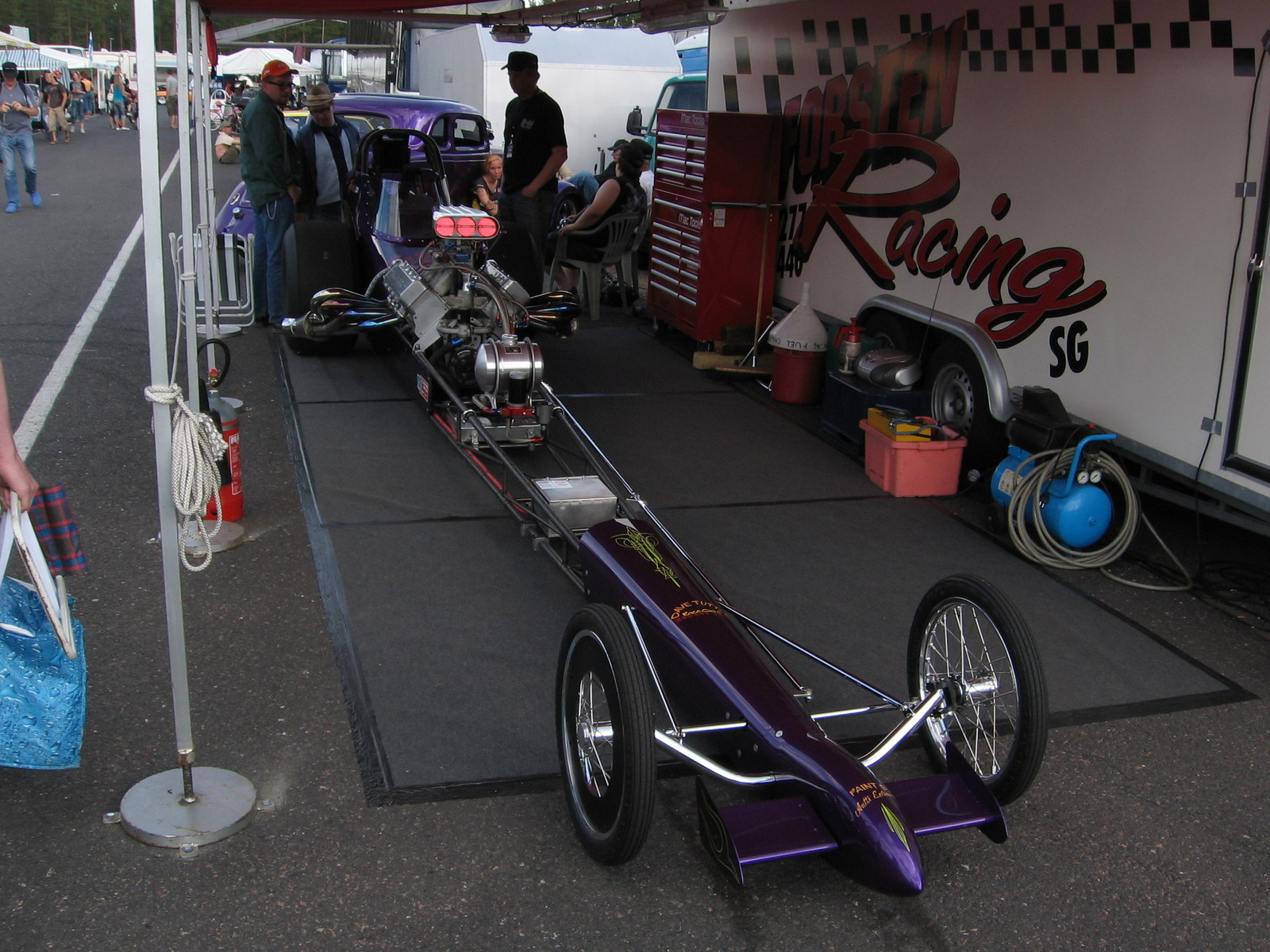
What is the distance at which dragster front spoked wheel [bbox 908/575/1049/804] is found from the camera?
2914mm

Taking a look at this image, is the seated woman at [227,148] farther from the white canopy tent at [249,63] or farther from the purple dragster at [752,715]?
the purple dragster at [752,715]

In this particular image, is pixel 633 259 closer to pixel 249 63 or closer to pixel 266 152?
pixel 266 152

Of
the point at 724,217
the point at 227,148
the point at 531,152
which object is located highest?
the point at 227,148

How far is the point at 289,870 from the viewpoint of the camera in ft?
9.34

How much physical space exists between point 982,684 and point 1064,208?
3311 mm

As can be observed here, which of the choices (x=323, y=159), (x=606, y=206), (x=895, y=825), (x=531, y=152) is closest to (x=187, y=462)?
(x=895, y=825)

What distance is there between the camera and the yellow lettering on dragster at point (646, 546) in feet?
11.5

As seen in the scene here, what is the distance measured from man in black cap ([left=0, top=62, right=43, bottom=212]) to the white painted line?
526 centimetres

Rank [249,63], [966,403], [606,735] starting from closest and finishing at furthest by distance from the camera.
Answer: [606,735], [966,403], [249,63]

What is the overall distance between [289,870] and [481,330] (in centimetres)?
382

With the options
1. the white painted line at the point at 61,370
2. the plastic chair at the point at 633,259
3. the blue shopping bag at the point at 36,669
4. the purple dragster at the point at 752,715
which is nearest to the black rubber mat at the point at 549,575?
the purple dragster at the point at 752,715

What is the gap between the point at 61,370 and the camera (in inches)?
289

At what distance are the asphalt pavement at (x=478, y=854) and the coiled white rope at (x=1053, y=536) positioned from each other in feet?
2.23

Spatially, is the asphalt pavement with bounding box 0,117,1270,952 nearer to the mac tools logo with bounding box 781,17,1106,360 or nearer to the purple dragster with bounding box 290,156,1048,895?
the purple dragster with bounding box 290,156,1048,895
